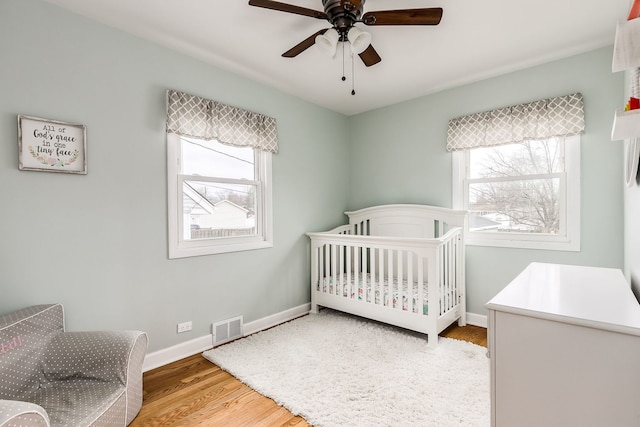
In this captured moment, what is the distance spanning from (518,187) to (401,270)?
1.33 metres

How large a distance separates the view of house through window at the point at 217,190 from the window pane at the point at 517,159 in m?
2.19

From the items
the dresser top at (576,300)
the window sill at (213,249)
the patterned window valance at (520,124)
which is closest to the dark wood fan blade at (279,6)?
the dresser top at (576,300)

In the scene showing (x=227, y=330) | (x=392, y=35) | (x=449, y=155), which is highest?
(x=392, y=35)

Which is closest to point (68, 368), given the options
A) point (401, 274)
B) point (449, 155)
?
point (401, 274)

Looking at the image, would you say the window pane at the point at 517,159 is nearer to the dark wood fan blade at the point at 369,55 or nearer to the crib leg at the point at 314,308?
the dark wood fan blade at the point at 369,55

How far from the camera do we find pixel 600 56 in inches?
92.0

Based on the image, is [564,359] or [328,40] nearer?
[564,359]

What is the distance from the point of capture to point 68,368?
1563 millimetres

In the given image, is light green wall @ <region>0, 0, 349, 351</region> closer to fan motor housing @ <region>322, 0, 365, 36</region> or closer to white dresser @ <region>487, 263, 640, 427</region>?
fan motor housing @ <region>322, 0, 365, 36</region>

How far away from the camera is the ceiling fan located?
60.6 inches

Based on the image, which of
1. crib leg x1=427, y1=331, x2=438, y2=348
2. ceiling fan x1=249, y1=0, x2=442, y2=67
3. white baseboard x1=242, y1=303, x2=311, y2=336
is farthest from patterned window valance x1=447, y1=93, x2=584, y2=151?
white baseboard x1=242, y1=303, x2=311, y2=336

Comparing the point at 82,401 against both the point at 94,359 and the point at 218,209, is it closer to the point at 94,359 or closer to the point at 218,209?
the point at 94,359

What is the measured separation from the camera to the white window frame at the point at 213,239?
2.31 metres

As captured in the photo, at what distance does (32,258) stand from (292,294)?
2120 millimetres
